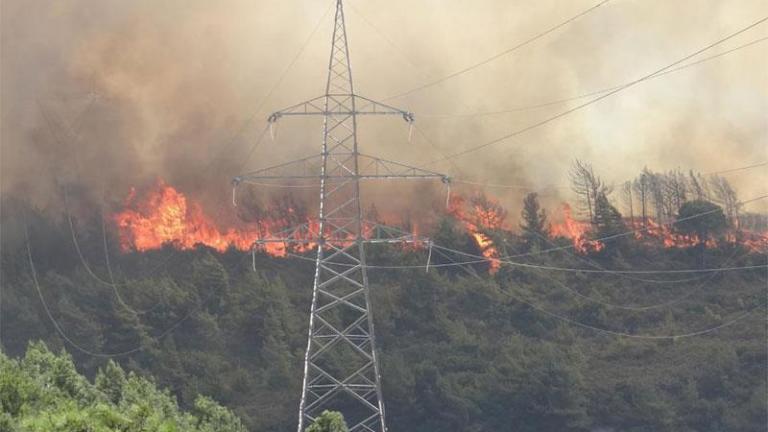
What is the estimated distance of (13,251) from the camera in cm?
13275

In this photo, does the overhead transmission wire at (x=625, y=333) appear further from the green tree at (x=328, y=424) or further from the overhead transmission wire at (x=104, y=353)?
the green tree at (x=328, y=424)

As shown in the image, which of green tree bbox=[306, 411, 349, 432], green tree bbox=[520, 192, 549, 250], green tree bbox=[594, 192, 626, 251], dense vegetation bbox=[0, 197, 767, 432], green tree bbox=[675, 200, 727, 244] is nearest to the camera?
green tree bbox=[306, 411, 349, 432]

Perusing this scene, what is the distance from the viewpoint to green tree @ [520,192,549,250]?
11788 cm

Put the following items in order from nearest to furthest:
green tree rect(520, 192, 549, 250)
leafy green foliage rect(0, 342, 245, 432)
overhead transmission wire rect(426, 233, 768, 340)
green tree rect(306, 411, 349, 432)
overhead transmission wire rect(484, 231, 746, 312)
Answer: leafy green foliage rect(0, 342, 245, 432) < green tree rect(306, 411, 349, 432) < overhead transmission wire rect(426, 233, 768, 340) < overhead transmission wire rect(484, 231, 746, 312) < green tree rect(520, 192, 549, 250)

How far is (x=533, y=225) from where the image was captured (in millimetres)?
118625

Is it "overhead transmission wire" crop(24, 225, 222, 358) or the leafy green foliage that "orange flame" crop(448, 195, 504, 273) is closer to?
"overhead transmission wire" crop(24, 225, 222, 358)

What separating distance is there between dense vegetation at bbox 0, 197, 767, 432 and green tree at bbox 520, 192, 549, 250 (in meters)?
0.29

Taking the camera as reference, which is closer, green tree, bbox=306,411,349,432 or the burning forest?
green tree, bbox=306,411,349,432

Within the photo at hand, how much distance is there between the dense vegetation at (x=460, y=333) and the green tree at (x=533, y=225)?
286 mm

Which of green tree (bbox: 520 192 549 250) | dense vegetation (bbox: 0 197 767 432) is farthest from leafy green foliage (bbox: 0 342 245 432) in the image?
green tree (bbox: 520 192 549 250)

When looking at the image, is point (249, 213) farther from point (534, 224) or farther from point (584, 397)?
point (584, 397)

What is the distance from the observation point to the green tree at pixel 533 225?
4641 inches

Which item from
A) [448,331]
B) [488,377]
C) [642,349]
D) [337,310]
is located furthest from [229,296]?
[642,349]

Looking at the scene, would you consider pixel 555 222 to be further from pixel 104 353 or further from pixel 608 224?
pixel 104 353
